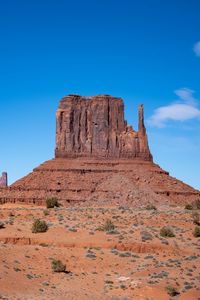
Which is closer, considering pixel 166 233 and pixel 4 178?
pixel 166 233

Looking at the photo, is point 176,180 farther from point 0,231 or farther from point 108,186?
point 0,231

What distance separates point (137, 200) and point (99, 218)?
37310 millimetres

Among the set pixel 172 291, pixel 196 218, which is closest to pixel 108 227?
pixel 196 218

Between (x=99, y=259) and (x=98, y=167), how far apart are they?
210 ft

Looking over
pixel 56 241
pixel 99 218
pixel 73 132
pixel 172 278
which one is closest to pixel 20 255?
pixel 56 241

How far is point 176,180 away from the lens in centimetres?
10181

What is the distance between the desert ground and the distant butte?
39.0 meters

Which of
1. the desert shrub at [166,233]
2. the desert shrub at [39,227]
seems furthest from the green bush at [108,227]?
the desert shrub at [39,227]

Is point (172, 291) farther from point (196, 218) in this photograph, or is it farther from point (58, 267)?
point (196, 218)

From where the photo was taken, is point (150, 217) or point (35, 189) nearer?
point (150, 217)

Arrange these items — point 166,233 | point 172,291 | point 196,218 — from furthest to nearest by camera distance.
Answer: point 196,218 → point 166,233 → point 172,291

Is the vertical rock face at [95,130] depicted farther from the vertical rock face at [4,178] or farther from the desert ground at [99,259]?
the desert ground at [99,259]

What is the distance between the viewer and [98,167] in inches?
4065

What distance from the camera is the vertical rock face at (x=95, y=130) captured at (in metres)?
109
